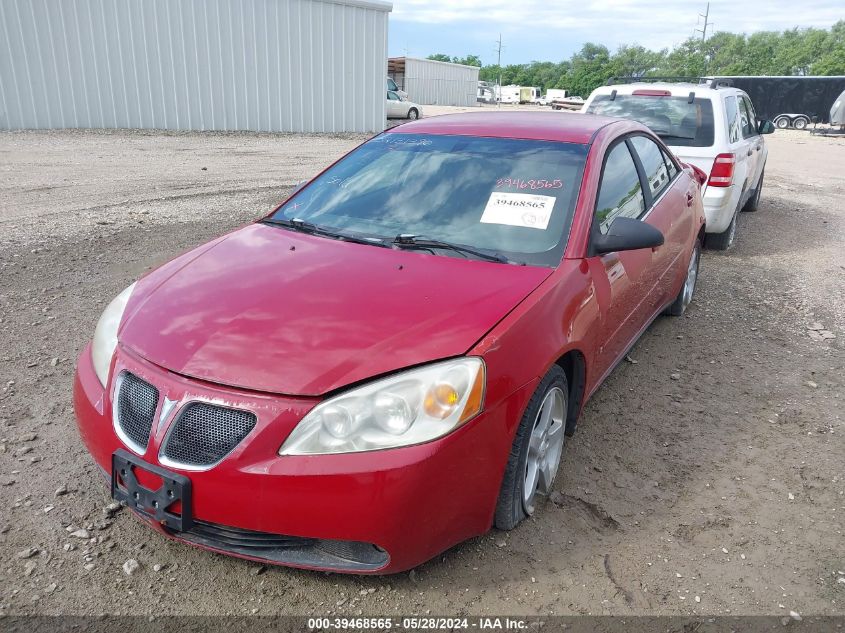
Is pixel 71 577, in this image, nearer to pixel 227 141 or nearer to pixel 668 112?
pixel 668 112

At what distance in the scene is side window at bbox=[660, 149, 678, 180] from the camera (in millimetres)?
4562

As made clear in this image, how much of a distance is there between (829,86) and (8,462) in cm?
3978

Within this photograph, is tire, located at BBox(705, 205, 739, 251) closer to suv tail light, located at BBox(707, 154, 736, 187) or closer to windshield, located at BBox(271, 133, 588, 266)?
suv tail light, located at BBox(707, 154, 736, 187)

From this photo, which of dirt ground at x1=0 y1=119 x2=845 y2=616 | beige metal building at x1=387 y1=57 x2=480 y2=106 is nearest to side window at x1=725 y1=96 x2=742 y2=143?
dirt ground at x1=0 y1=119 x2=845 y2=616

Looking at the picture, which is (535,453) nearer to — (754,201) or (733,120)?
(733,120)

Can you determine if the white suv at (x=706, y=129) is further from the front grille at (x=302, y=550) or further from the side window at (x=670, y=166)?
the front grille at (x=302, y=550)

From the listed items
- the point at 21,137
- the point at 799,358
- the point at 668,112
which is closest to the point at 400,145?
the point at 799,358

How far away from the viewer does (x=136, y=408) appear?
7.18ft

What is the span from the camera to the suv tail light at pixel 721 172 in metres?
6.59

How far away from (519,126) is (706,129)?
13.5ft

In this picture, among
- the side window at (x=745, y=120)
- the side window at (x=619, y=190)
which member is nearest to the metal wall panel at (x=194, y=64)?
the side window at (x=745, y=120)

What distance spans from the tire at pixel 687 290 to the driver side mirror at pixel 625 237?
214 centimetres

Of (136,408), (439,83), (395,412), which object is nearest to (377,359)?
(395,412)

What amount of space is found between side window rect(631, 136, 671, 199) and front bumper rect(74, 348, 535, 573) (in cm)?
247
